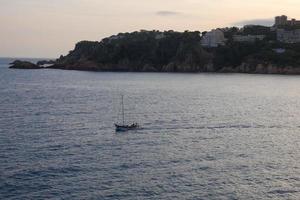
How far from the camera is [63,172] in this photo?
42688 millimetres

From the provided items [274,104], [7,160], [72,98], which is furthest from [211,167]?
[72,98]

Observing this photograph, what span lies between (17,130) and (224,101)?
51013 millimetres

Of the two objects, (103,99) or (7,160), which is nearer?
(7,160)

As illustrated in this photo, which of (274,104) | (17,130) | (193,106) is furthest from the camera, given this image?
(274,104)

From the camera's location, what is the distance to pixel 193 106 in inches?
A: 3632

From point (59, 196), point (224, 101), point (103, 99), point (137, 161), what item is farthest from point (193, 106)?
point (59, 196)

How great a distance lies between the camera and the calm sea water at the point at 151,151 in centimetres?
3853

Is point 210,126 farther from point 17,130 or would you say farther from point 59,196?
point 59,196

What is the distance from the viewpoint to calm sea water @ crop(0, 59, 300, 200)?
38.5 m

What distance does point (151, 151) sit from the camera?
5119 centimetres

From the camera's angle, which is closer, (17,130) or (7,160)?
(7,160)

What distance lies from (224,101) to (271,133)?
38689 mm

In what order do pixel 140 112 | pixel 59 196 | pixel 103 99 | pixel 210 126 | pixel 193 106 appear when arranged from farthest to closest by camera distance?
pixel 103 99, pixel 193 106, pixel 140 112, pixel 210 126, pixel 59 196

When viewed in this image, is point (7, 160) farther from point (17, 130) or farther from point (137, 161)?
point (17, 130)
